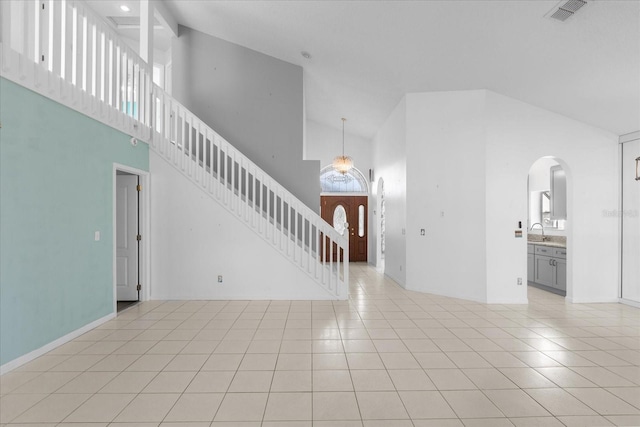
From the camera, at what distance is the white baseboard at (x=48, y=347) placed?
2.96m

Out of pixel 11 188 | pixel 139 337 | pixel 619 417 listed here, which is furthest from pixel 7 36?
pixel 619 417

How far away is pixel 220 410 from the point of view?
238 cm

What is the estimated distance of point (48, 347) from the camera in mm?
3406

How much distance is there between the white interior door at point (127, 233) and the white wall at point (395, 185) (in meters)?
4.66

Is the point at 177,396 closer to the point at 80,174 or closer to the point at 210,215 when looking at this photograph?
the point at 80,174

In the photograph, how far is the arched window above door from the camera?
10562 millimetres

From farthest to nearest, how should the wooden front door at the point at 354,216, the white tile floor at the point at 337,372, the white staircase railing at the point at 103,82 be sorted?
the wooden front door at the point at 354,216, the white staircase railing at the point at 103,82, the white tile floor at the point at 337,372

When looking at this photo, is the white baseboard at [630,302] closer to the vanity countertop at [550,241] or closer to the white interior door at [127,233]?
the vanity countertop at [550,241]

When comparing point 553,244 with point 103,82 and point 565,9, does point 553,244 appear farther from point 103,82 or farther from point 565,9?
point 103,82

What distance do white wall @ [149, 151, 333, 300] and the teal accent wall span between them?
1039 mm

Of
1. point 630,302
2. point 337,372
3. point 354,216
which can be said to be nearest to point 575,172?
point 630,302

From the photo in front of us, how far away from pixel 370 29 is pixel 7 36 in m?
4.12

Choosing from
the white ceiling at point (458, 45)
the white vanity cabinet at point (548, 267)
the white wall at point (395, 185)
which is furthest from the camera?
the white wall at point (395, 185)

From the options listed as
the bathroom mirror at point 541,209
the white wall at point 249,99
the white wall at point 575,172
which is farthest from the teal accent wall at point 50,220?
the bathroom mirror at point 541,209
